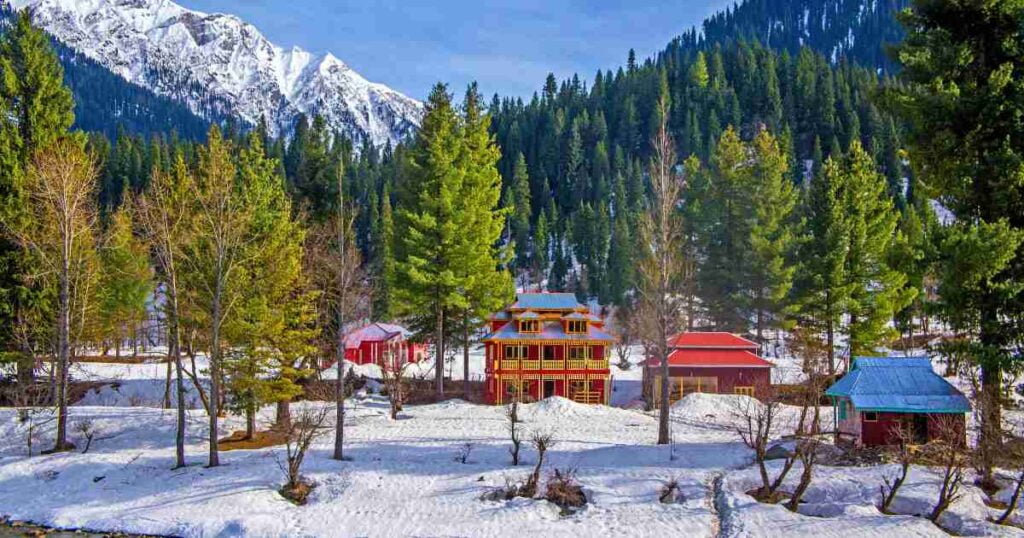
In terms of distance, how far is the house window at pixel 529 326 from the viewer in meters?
34.9

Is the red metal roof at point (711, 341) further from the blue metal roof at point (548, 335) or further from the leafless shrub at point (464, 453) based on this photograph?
the leafless shrub at point (464, 453)

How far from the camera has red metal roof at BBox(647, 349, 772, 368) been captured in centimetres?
3700

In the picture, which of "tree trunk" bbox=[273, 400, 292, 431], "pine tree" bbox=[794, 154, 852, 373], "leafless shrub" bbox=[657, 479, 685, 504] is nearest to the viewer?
"leafless shrub" bbox=[657, 479, 685, 504]

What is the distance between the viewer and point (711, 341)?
123 ft

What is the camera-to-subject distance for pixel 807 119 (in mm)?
98125

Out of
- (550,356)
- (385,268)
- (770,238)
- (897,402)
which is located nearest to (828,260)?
(897,402)

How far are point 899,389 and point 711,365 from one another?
14.8 m

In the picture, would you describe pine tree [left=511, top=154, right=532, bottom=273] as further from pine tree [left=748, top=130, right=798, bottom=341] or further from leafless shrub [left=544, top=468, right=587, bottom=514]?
leafless shrub [left=544, top=468, right=587, bottom=514]

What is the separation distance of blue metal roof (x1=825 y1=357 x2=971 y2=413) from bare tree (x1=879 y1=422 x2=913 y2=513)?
80cm

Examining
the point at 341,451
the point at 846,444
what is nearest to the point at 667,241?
the point at 846,444

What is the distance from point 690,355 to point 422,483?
71.6 ft

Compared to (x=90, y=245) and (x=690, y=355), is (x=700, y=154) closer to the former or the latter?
(x=690, y=355)

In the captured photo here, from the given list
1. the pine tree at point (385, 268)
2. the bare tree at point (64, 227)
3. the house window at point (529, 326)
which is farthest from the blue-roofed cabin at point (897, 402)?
the bare tree at point (64, 227)

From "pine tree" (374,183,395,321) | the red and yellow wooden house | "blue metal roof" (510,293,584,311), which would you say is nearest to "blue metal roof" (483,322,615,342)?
the red and yellow wooden house
